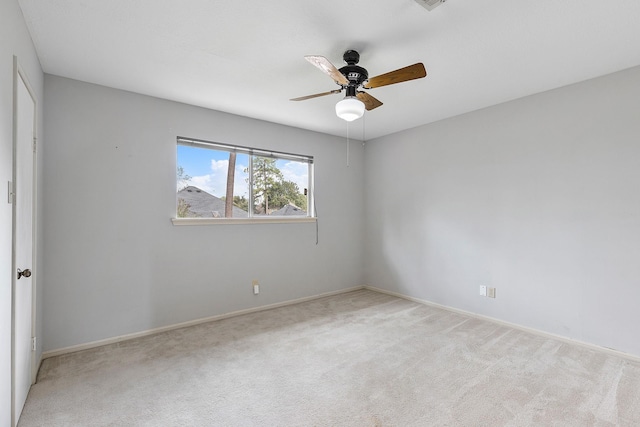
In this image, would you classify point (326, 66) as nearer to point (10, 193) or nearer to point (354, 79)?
point (354, 79)

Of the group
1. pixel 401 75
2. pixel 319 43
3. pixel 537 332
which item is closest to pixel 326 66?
pixel 319 43

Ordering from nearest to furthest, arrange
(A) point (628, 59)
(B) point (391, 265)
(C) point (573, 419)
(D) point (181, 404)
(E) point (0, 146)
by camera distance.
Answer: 1. (E) point (0, 146)
2. (C) point (573, 419)
3. (D) point (181, 404)
4. (A) point (628, 59)
5. (B) point (391, 265)

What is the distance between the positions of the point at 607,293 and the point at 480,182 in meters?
1.53

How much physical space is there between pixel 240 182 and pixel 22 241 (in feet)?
7.16

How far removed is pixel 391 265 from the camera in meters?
4.57

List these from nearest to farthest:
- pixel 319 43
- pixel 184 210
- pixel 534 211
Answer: pixel 319 43 → pixel 534 211 → pixel 184 210

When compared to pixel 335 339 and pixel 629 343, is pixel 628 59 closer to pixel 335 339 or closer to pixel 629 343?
pixel 629 343

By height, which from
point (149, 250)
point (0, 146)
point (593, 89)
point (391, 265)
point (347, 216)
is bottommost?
point (391, 265)

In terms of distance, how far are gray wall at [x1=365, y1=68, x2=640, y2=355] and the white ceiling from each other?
0.42 meters

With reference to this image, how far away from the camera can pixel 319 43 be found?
7.14ft

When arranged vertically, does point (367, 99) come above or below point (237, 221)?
above

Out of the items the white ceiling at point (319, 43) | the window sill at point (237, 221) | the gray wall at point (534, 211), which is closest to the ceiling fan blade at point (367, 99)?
the white ceiling at point (319, 43)

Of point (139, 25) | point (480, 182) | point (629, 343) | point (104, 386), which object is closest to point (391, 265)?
point (480, 182)

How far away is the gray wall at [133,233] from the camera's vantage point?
8.76 ft
